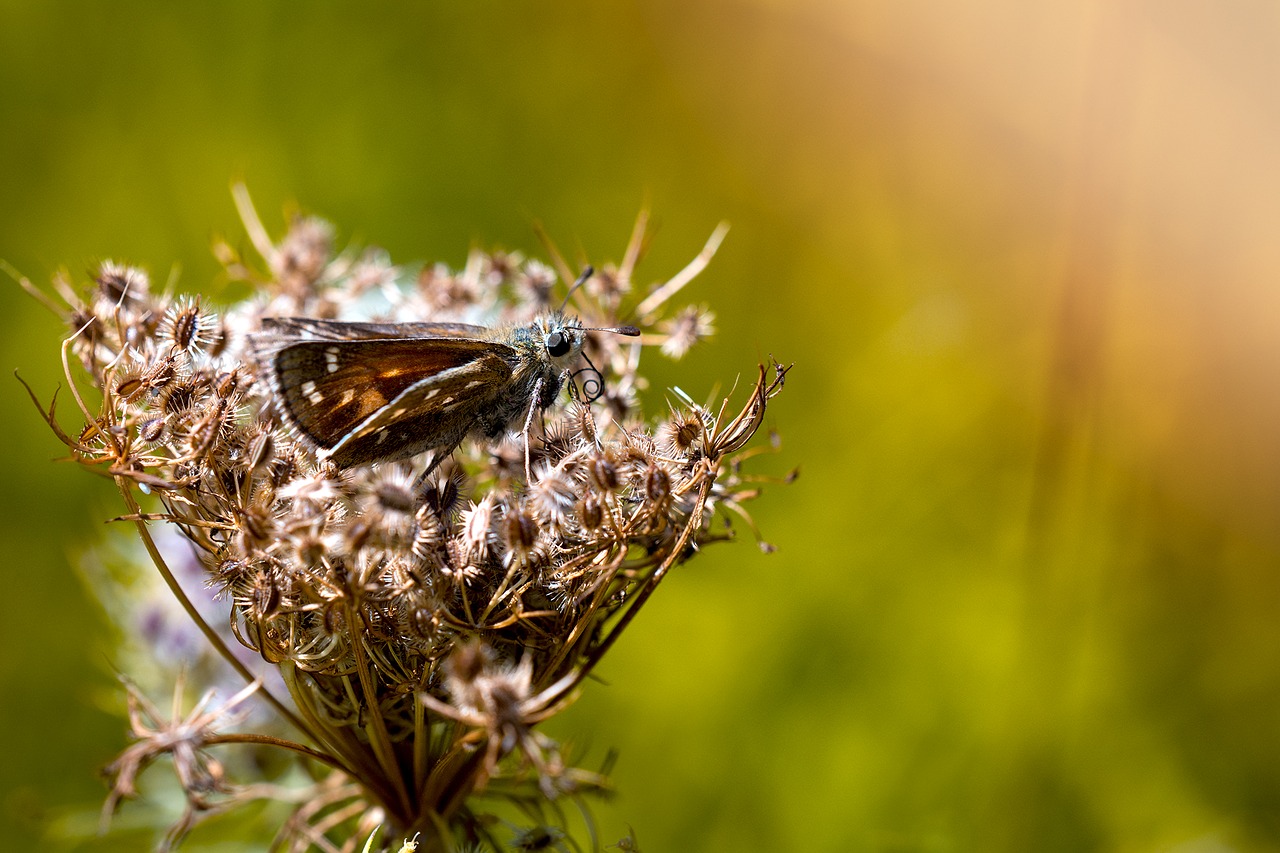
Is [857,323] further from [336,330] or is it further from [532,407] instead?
[336,330]

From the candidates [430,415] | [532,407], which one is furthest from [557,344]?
[430,415]

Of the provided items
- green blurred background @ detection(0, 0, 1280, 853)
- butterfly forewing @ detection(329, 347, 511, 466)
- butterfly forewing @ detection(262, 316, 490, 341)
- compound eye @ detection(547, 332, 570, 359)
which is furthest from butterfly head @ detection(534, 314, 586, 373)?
green blurred background @ detection(0, 0, 1280, 853)

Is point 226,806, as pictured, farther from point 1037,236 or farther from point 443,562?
point 1037,236

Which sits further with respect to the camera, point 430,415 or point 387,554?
point 430,415

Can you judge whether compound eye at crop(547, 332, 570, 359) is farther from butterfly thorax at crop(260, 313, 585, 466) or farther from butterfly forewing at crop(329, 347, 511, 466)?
butterfly forewing at crop(329, 347, 511, 466)

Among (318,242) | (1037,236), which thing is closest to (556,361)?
(318,242)

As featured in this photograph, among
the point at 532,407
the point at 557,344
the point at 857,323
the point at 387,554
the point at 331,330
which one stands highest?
the point at 857,323

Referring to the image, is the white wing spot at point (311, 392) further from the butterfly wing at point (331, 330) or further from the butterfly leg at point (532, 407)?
the butterfly leg at point (532, 407)

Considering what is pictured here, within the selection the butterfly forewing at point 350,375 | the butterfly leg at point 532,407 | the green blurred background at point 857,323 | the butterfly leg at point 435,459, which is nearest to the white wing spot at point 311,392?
the butterfly forewing at point 350,375
